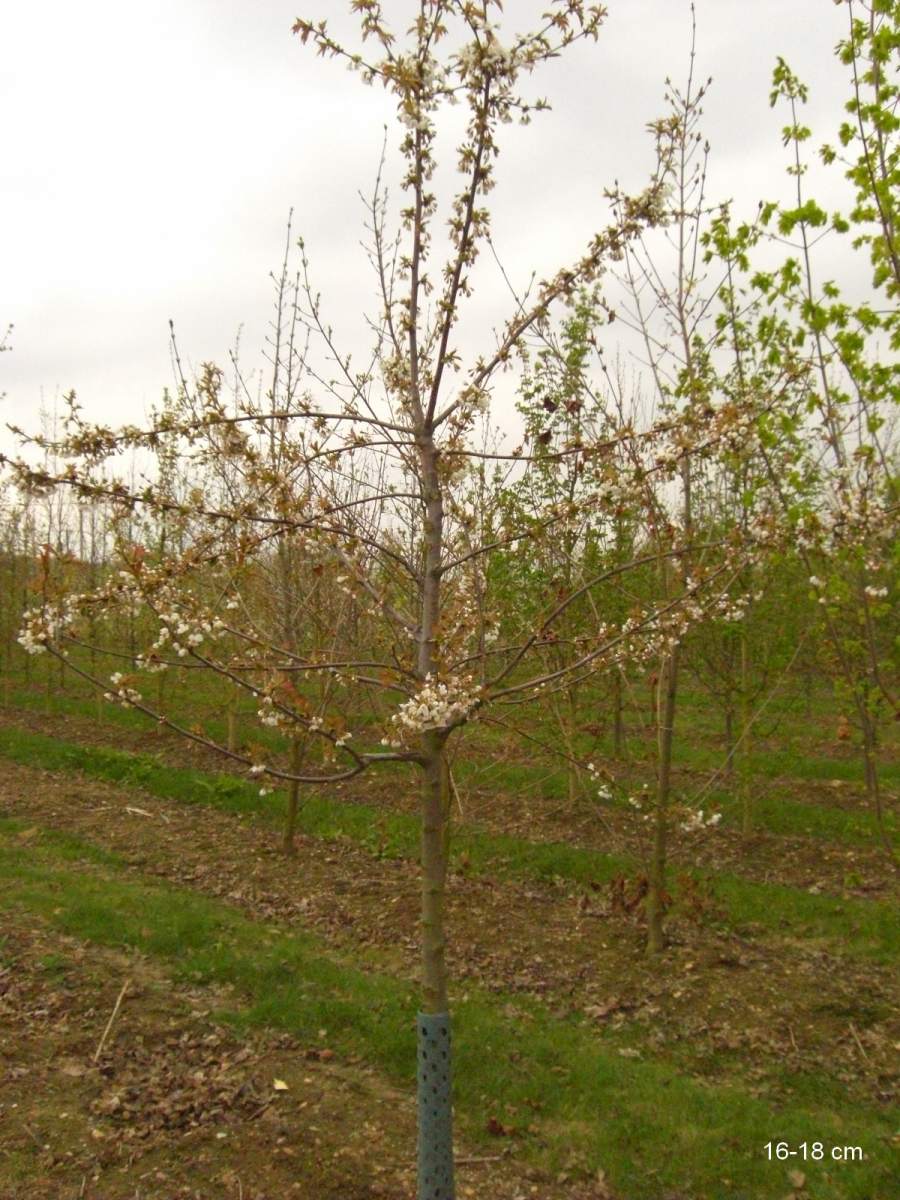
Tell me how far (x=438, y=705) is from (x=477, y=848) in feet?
22.9

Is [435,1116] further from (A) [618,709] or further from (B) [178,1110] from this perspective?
(A) [618,709]

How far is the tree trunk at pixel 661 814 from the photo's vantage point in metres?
6.32

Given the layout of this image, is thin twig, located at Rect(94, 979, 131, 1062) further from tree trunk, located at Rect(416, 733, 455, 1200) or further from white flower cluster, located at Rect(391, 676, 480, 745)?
white flower cluster, located at Rect(391, 676, 480, 745)

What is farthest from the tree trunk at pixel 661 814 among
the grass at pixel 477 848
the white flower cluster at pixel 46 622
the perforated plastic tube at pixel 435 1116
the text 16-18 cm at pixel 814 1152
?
the white flower cluster at pixel 46 622

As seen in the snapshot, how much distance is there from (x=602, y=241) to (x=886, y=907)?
6625 mm

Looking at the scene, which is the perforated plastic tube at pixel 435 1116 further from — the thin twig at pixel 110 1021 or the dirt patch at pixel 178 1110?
the thin twig at pixel 110 1021

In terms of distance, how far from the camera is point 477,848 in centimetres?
958

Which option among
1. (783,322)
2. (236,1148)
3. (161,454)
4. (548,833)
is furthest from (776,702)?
(161,454)

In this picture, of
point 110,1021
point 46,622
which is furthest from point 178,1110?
point 46,622

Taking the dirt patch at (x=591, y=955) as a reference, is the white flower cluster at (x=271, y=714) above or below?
above

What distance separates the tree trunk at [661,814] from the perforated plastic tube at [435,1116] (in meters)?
3.12

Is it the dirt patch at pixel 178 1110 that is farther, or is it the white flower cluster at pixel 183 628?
the dirt patch at pixel 178 1110

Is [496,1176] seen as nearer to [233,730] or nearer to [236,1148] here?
[236,1148]

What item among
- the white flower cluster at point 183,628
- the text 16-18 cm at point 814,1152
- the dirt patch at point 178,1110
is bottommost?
the text 16-18 cm at point 814,1152
